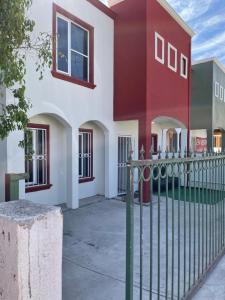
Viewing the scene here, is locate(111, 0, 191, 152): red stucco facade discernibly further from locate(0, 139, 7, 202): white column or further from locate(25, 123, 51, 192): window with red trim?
locate(0, 139, 7, 202): white column

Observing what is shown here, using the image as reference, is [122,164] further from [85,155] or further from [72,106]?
[72,106]

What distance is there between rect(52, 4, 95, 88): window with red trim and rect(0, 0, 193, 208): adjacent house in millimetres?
28

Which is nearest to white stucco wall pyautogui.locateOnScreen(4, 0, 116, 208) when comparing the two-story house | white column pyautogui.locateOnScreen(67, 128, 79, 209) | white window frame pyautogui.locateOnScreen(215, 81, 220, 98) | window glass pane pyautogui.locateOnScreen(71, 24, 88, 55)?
white column pyautogui.locateOnScreen(67, 128, 79, 209)

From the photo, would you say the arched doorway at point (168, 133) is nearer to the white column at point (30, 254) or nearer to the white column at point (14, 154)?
the white column at point (14, 154)

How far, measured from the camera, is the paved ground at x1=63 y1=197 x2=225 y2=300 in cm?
351

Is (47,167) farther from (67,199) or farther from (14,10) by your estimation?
(14,10)

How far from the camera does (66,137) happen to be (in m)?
8.25

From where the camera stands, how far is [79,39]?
27.4 ft

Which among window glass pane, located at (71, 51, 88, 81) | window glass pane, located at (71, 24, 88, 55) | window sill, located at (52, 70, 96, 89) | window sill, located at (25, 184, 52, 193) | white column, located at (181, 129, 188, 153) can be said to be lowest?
window sill, located at (25, 184, 52, 193)

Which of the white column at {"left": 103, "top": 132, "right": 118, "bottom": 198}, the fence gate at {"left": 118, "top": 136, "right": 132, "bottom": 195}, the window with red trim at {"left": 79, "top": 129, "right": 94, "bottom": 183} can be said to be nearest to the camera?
the window with red trim at {"left": 79, "top": 129, "right": 94, "bottom": 183}

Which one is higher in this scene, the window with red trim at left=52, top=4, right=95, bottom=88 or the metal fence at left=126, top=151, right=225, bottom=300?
the window with red trim at left=52, top=4, right=95, bottom=88

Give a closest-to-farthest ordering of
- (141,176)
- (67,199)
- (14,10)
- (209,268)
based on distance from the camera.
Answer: (141,176)
(14,10)
(209,268)
(67,199)

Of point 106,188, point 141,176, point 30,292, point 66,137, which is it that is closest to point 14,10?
point 141,176

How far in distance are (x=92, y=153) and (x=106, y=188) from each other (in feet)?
4.80
